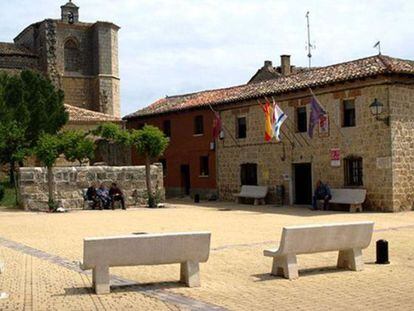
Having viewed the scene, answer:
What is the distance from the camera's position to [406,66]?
23.1 metres

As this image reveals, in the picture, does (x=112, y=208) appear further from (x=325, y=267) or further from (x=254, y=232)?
(x=325, y=267)

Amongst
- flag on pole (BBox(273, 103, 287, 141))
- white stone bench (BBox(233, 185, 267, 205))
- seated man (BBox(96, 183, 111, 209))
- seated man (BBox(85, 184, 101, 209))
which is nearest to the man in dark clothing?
seated man (BBox(85, 184, 101, 209))

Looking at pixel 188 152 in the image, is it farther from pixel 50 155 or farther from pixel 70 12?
pixel 70 12

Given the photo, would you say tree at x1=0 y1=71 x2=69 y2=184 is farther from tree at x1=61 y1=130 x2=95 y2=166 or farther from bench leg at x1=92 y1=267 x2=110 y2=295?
bench leg at x1=92 y1=267 x2=110 y2=295

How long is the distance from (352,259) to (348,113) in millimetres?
15034

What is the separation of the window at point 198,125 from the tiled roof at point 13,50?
24357mm

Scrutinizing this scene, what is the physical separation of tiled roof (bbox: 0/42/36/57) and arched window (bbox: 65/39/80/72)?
2853mm

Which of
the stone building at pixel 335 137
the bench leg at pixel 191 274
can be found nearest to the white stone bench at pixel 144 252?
the bench leg at pixel 191 274

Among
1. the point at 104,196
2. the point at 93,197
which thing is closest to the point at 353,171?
the point at 104,196

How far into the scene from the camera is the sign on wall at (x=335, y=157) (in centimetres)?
2400

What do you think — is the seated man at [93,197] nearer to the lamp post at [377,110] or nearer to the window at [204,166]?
the window at [204,166]

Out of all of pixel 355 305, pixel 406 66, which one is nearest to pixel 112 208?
pixel 406 66

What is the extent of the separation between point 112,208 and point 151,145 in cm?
309

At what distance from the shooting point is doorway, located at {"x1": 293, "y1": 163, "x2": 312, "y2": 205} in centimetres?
2595
